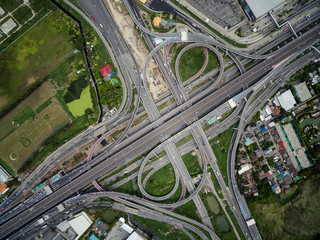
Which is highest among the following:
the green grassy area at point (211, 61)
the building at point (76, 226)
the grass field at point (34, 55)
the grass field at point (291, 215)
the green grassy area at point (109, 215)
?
the grass field at point (34, 55)

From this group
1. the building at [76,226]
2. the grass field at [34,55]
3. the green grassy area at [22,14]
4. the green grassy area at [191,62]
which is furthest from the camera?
the green grassy area at [191,62]

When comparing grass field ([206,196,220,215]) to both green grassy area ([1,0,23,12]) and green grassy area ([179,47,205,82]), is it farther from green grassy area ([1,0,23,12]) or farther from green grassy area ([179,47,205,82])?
green grassy area ([1,0,23,12])

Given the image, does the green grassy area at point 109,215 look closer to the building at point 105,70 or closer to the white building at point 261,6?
the building at point 105,70

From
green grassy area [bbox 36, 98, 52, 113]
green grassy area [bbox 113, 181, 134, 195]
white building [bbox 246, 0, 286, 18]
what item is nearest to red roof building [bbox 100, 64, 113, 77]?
green grassy area [bbox 36, 98, 52, 113]

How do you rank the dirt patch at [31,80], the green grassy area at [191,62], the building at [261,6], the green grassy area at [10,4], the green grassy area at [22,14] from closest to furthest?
1. the green grassy area at [10,4]
2. the green grassy area at [22,14]
3. the dirt patch at [31,80]
4. the building at [261,6]
5. the green grassy area at [191,62]

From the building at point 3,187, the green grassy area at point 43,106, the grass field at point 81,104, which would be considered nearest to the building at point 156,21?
the grass field at point 81,104

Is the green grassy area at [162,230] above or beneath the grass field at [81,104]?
beneath

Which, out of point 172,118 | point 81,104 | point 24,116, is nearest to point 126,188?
point 172,118
